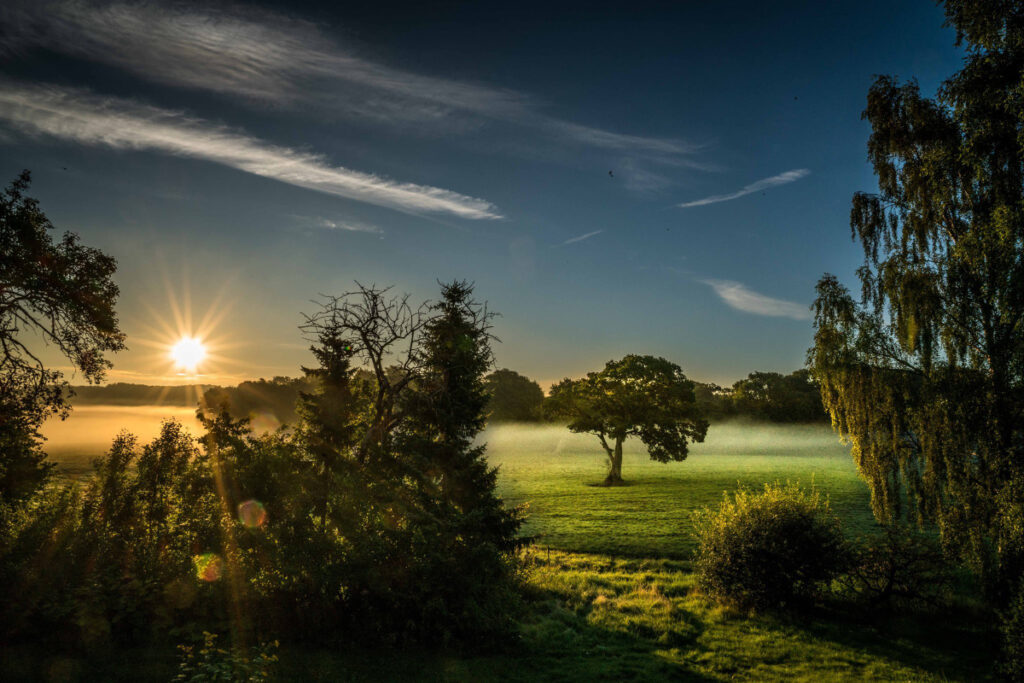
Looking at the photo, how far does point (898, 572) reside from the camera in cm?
1698

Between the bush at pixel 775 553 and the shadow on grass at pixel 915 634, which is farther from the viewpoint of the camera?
the bush at pixel 775 553

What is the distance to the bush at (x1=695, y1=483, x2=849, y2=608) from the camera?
17281 mm

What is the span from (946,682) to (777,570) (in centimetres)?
540

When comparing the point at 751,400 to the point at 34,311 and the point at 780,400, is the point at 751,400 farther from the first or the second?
the point at 34,311

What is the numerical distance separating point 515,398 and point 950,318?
114 meters

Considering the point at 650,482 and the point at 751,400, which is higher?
the point at 751,400

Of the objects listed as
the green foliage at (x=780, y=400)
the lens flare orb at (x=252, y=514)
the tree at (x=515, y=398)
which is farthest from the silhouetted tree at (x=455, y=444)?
the green foliage at (x=780, y=400)

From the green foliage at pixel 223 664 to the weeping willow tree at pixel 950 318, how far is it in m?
17.4

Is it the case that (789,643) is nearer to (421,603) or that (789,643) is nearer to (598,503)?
Answer: (421,603)

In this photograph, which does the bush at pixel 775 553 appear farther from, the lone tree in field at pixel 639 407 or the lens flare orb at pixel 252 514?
the lone tree in field at pixel 639 407

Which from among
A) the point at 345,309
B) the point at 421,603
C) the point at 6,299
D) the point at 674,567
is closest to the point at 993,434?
the point at 674,567

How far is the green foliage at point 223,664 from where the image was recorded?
808 centimetres

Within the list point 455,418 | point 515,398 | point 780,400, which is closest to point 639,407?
point 455,418

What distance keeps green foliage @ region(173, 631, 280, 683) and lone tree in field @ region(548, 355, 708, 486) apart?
43015 millimetres
